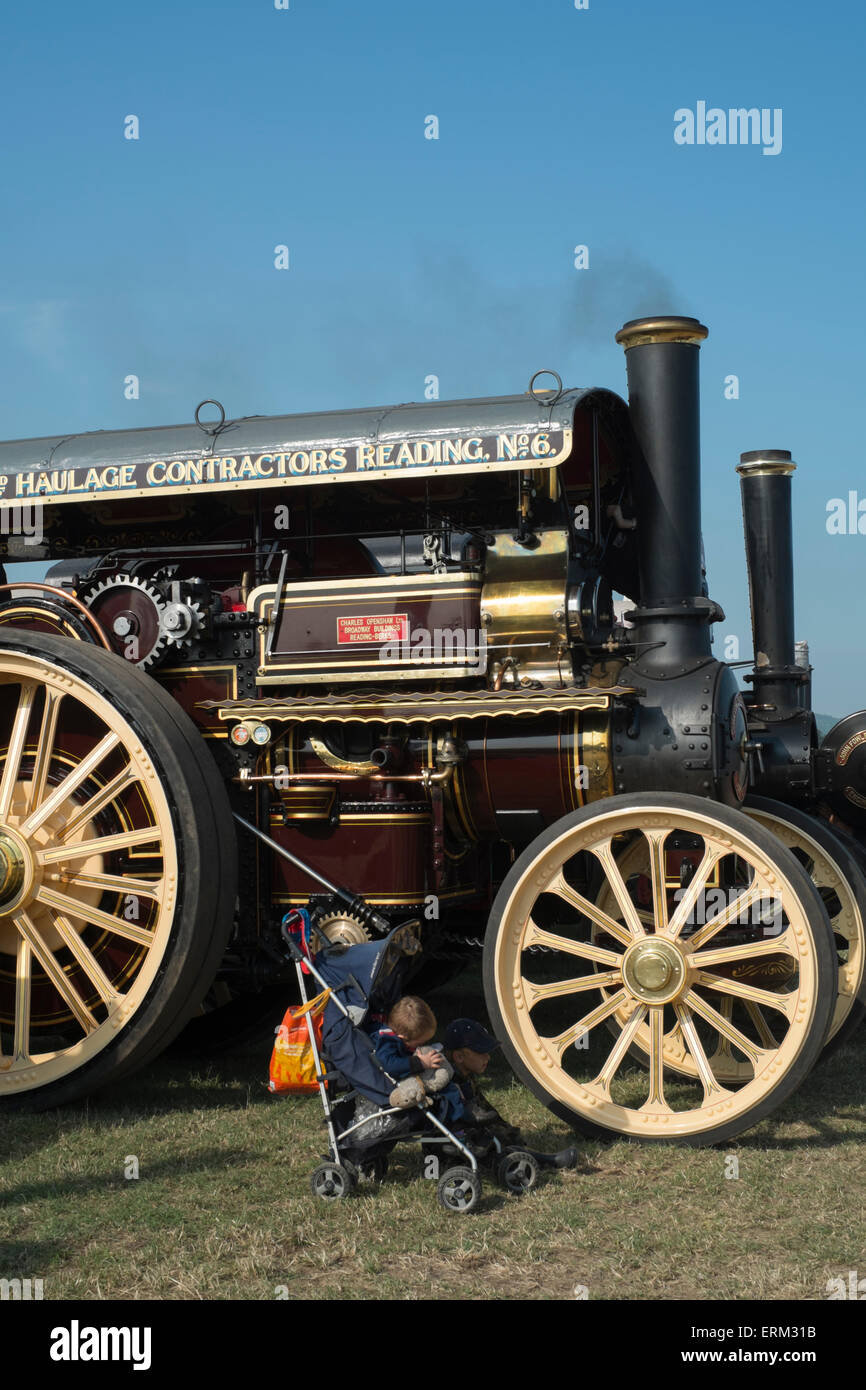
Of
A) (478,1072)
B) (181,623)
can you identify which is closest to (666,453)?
(181,623)

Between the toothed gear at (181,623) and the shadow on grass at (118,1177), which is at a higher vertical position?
the toothed gear at (181,623)

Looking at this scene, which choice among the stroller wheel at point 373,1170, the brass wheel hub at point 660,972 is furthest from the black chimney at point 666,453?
the stroller wheel at point 373,1170

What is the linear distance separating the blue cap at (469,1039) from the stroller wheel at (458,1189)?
0.52 m

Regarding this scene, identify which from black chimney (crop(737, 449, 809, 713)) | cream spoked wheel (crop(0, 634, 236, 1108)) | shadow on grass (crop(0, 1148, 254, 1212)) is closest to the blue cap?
shadow on grass (crop(0, 1148, 254, 1212))

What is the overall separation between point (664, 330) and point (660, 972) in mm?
3016

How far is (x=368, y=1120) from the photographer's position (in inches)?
199

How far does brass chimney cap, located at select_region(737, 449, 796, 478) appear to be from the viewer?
10.2 metres

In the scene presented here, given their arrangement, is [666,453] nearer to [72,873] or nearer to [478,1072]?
[478,1072]

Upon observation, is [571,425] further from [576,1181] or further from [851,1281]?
[851,1281]

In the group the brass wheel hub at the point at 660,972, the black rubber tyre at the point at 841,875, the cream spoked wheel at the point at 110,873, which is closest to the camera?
the brass wheel hub at the point at 660,972

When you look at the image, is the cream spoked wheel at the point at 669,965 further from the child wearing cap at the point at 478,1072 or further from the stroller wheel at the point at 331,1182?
the stroller wheel at the point at 331,1182

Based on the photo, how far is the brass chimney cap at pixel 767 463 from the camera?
10.2m

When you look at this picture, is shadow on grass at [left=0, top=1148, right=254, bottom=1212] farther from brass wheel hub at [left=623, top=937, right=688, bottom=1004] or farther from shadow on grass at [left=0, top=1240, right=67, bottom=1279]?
brass wheel hub at [left=623, top=937, right=688, bottom=1004]

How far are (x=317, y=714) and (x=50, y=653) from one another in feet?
3.97
